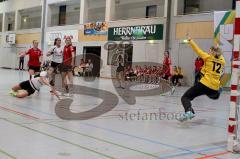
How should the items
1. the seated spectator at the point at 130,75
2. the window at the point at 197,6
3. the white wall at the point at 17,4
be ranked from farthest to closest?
1. the white wall at the point at 17,4
2. the seated spectator at the point at 130,75
3. the window at the point at 197,6

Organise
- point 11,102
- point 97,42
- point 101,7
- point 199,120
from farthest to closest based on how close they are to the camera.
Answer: point 101,7 → point 97,42 → point 11,102 → point 199,120

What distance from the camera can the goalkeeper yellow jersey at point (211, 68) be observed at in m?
7.18

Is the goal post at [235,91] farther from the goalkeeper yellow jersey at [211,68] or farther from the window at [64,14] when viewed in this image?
the window at [64,14]

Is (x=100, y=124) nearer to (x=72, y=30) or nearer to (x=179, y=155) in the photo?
(x=179, y=155)

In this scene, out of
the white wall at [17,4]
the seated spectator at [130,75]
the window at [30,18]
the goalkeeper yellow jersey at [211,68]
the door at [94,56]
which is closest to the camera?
the goalkeeper yellow jersey at [211,68]

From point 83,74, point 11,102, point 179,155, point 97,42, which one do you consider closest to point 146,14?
point 97,42

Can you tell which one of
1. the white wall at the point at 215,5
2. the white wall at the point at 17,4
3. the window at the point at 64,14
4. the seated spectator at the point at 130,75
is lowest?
the seated spectator at the point at 130,75

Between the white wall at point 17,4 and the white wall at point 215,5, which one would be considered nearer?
the white wall at point 215,5

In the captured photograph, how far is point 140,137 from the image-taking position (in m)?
6.02

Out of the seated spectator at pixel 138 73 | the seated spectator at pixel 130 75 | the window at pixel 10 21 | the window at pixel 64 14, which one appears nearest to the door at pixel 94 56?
the window at pixel 64 14

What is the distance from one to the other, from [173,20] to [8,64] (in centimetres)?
2393

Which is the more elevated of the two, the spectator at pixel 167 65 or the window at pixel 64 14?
the window at pixel 64 14

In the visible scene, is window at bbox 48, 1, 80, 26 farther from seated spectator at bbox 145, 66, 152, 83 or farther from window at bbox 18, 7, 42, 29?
seated spectator at bbox 145, 66, 152, 83

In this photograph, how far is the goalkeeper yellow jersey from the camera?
23.6 ft
